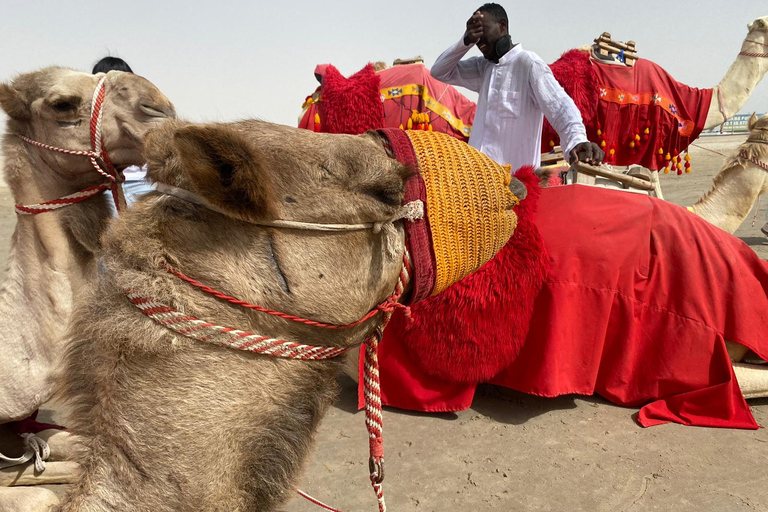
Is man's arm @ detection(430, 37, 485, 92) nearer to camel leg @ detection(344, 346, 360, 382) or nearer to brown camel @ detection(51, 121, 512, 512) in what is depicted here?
camel leg @ detection(344, 346, 360, 382)

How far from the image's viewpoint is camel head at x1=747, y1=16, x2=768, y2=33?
6281 millimetres

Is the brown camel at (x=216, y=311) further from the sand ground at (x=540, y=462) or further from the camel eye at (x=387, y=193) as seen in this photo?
the sand ground at (x=540, y=462)

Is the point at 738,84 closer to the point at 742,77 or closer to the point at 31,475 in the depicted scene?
the point at 742,77

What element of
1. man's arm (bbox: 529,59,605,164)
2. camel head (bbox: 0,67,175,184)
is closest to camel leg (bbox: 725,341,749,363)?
man's arm (bbox: 529,59,605,164)

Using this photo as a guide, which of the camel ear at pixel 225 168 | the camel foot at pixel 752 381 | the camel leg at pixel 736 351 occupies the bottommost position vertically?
the camel foot at pixel 752 381

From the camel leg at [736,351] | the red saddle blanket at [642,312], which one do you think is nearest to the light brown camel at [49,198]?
the red saddle blanket at [642,312]

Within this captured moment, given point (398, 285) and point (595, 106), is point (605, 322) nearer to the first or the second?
point (398, 285)

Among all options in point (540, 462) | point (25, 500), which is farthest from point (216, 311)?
point (540, 462)

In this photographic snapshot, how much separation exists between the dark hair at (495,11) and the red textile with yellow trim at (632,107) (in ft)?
6.15

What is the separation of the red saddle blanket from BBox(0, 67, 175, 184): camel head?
5.02 feet

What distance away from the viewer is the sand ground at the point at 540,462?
2.38 meters

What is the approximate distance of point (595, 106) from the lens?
5.96 metres

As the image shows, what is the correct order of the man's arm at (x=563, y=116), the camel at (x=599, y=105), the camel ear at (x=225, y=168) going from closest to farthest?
1. the camel ear at (x=225, y=168)
2. the man's arm at (x=563, y=116)
3. the camel at (x=599, y=105)

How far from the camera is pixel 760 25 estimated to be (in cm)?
631
